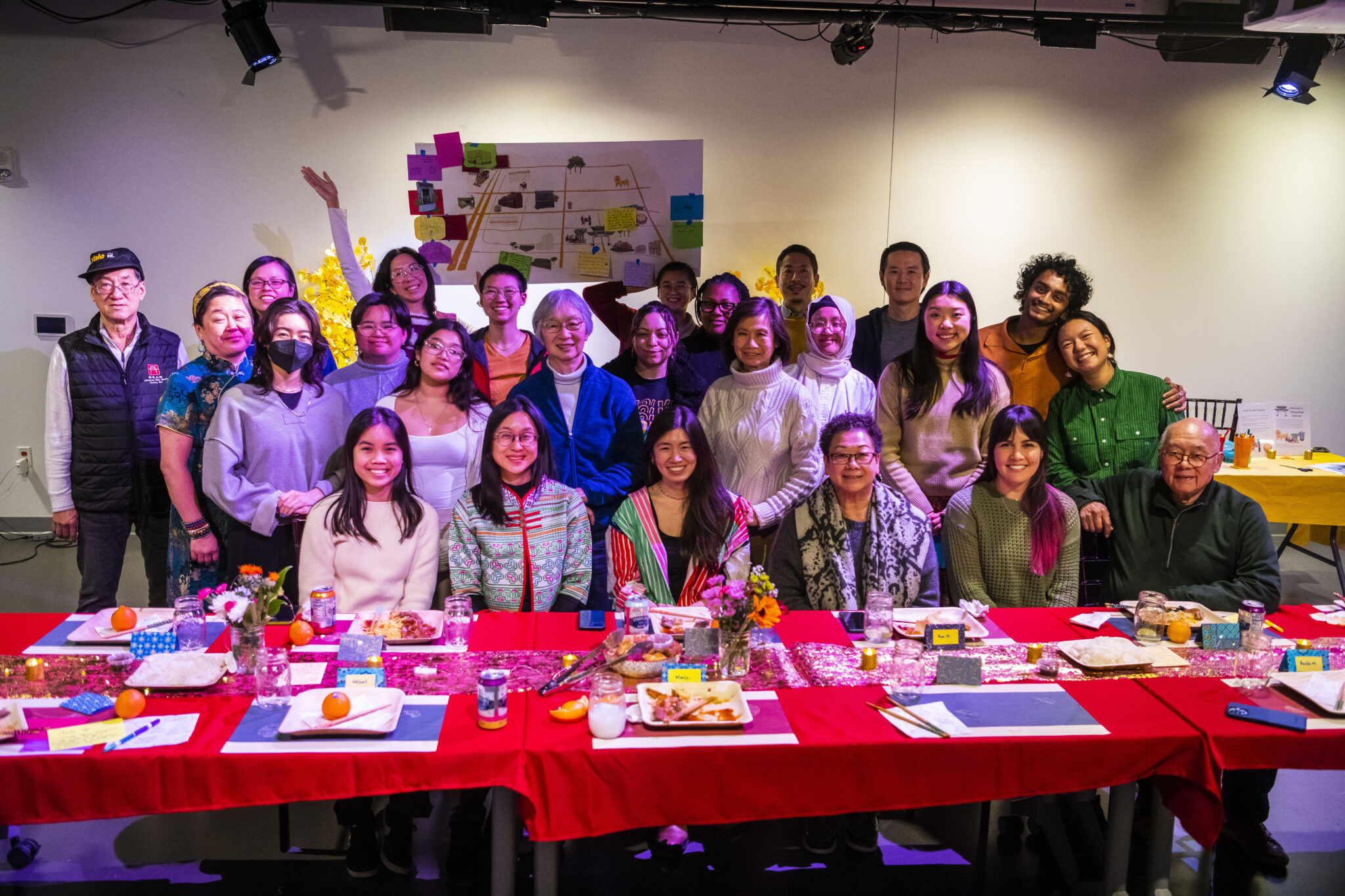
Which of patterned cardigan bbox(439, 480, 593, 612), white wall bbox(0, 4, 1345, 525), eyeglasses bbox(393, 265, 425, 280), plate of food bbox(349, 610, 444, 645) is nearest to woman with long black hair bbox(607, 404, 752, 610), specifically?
patterned cardigan bbox(439, 480, 593, 612)

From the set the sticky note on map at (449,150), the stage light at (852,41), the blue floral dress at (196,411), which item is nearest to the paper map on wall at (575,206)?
the sticky note on map at (449,150)

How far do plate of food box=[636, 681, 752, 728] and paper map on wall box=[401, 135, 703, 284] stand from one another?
327cm

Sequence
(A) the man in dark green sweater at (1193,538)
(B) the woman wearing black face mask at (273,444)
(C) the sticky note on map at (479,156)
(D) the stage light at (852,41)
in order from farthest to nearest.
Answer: (D) the stage light at (852,41)
(C) the sticky note on map at (479,156)
(B) the woman wearing black face mask at (273,444)
(A) the man in dark green sweater at (1193,538)

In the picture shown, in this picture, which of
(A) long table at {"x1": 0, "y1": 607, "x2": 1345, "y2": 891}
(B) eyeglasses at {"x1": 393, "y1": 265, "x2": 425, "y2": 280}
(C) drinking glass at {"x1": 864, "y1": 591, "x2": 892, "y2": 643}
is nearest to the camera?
(A) long table at {"x1": 0, "y1": 607, "x2": 1345, "y2": 891}

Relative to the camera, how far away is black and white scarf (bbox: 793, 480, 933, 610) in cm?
296

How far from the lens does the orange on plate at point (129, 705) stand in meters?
2.02

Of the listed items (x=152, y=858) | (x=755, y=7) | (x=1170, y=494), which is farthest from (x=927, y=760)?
(x=755, y=7)

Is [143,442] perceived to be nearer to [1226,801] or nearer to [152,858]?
[152,858]

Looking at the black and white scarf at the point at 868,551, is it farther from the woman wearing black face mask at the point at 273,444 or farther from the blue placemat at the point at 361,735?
the woman wearing black face mask at the point at 273,444

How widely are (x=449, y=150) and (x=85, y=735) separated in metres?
3.99

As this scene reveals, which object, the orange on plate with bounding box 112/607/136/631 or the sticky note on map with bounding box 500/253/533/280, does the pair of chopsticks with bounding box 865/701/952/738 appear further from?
the sticky note on map with bounding box 500/253/533/280

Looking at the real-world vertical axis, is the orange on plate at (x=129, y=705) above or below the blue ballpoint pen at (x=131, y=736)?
above

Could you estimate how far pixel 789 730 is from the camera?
2029 millimetres

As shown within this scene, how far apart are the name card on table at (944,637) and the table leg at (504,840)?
3.84ft
